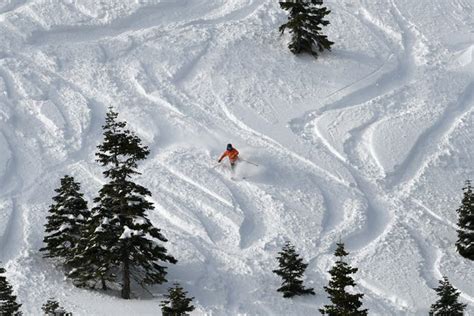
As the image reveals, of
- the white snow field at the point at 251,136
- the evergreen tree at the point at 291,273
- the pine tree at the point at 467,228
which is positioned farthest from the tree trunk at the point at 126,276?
the pine tree at the point at 467,228

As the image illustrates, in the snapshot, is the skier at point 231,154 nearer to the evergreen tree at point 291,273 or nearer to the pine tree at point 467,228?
the evergreen tree at point 291,273

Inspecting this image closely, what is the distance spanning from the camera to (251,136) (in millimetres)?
38344

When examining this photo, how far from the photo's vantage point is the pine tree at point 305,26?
42.8m

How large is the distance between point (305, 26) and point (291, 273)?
1803cm

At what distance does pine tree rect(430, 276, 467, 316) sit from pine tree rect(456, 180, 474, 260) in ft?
19.0

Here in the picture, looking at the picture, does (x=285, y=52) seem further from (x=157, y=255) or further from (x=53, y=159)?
(x=157, y=255)

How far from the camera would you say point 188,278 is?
96.9ft

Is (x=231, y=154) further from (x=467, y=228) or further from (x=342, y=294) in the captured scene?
(x=342, y=294)

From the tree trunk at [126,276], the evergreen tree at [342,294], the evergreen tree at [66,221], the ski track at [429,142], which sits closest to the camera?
the evergreen tree at [342,294]

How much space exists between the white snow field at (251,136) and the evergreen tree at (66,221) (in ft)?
3.05

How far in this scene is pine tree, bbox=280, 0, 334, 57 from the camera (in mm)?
42797

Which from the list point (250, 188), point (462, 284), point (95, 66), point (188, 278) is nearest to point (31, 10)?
point (95, 66)

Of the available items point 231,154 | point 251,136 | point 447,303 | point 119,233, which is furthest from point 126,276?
point 251,136

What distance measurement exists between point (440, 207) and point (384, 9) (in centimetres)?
1675
